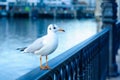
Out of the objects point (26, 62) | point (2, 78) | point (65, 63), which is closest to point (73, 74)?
point (65, 63)

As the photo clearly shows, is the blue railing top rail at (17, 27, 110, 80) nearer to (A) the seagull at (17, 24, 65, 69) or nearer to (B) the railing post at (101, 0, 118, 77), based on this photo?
(A) the seagull at (17, 24, 65, 69)

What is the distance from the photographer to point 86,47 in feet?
13.5

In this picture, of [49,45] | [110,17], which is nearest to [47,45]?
[49,45]

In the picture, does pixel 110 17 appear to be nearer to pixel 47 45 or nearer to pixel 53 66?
pixel 53 66

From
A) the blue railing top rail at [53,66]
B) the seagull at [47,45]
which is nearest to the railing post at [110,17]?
the blue railing top rail at [53,66]

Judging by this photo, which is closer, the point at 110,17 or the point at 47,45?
the point at 47,45

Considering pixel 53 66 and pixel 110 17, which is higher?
pixel 53 66

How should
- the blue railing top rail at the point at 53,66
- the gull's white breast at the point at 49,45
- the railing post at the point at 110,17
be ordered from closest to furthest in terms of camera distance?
the blue railing top rail at the point at 53,66 < the gull's white breast at the point at 49,45 < the railing post at the point at 110,17

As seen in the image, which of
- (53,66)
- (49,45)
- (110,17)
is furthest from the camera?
(110,17)

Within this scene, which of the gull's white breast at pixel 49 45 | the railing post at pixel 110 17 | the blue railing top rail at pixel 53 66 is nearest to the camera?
the blue railing top rail at pixel 53 66

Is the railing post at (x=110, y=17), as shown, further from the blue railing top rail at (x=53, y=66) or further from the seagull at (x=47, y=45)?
the seagull at (x=47, y=45)

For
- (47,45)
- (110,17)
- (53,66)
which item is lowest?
(110,17)

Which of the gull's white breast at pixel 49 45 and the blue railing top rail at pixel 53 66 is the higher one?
the gull's white breast at pixel 49 45

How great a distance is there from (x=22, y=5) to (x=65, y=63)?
123966 millimetres
